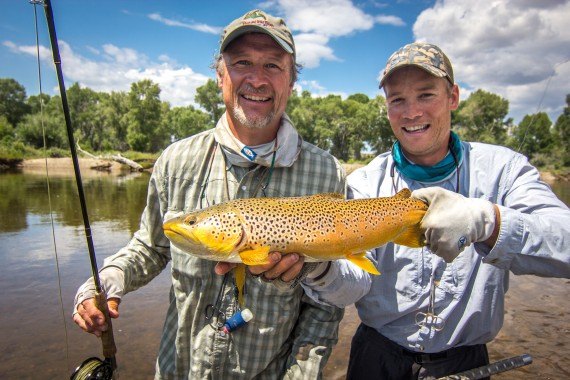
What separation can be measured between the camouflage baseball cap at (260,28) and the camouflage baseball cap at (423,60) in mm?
830

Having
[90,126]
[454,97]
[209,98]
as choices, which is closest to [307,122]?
[209,98]

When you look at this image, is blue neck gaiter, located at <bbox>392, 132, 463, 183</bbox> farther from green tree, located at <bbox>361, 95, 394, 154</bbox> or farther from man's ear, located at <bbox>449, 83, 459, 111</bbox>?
green tree, located at <bbox>361, 95, 394, 154</bbox>

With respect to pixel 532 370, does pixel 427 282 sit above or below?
above

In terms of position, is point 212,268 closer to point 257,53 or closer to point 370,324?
point 370,324

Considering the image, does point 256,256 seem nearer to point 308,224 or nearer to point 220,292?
point 308,224

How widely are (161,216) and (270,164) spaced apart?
100 centimetres

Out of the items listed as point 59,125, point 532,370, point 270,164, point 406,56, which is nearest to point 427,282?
point 270,164

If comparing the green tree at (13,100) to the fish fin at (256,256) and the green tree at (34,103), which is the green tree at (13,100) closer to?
the green tree at (34,103)

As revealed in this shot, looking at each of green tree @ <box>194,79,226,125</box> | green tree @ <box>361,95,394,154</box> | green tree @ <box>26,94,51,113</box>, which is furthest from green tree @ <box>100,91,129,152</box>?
green tree @ <box>361,95,394,154</box>

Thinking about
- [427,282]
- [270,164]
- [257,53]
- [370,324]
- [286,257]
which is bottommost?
[370,324]

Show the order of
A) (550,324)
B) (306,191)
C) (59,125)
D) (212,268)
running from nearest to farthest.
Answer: (212,268)
(306,191)
(550,324)
(59,125)

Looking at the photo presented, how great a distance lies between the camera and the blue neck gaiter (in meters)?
3.07

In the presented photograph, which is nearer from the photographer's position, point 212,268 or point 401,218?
point 401,218

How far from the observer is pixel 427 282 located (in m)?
2.97
